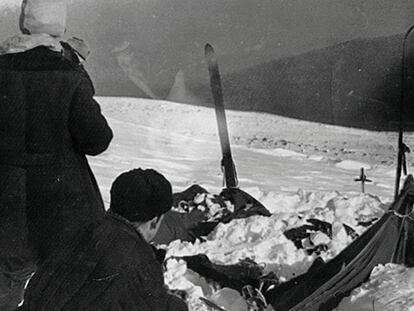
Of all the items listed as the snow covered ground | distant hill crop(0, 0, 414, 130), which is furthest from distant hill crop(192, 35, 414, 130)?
the snow covered ground

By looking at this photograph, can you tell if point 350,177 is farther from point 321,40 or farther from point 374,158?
point 321,40

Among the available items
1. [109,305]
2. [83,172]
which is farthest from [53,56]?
[109,305]

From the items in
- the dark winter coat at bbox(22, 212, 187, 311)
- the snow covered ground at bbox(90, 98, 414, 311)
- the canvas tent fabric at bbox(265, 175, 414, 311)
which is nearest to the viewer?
the dark winter coat at bbox(22, 212, 187, 311)

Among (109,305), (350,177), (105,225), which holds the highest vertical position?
(105,225)

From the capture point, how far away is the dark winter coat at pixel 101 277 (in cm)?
134

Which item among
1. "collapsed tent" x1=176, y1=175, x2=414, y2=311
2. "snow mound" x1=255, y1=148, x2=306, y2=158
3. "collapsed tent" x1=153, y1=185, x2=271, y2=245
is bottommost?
"snow mound" x1=255, y1=148, x2=306, y2=158

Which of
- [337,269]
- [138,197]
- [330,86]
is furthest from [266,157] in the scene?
[138,197]

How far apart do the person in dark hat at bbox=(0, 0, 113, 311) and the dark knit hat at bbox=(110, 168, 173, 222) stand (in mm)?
496

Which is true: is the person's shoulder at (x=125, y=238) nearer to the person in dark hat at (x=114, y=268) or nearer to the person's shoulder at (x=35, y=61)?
the person in dark hat at (x=114, y=268)

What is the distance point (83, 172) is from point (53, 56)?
13.5 inches

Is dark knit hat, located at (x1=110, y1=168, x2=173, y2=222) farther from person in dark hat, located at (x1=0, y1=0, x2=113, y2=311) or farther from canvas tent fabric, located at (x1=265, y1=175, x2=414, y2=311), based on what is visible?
canvas tent fabric, located at (x1=265, y1=175, x2=414, y2=311)

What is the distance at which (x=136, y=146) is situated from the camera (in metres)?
6.90

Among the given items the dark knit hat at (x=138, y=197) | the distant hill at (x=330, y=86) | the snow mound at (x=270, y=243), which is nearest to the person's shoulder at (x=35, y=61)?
the dark knit hat at (x=138, y=197)

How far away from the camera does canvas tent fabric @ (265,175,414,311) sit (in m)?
2.47
